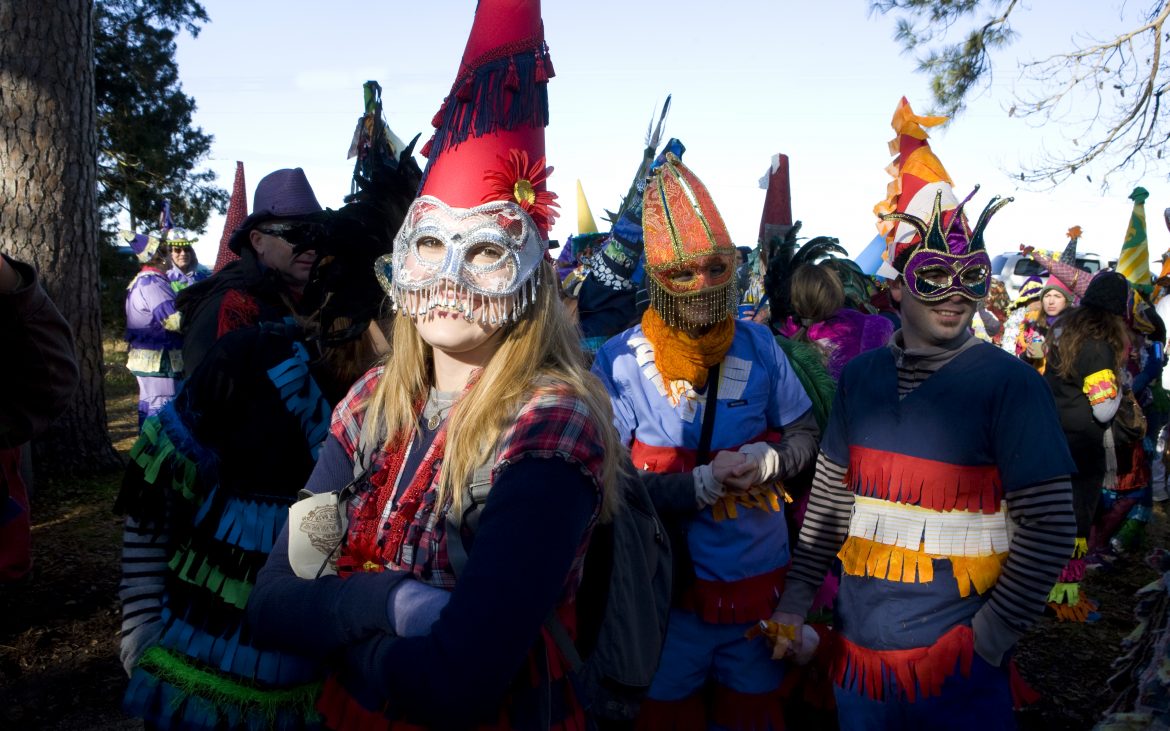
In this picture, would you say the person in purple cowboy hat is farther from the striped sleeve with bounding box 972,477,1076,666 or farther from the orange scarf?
the striped sleeve with bounding box 972,477,1076,666

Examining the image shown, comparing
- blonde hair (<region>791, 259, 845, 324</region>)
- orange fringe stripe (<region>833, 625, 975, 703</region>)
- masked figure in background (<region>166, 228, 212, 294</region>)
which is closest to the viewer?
orange fringe stripe (<region>833, 625, 975, 703</region>)

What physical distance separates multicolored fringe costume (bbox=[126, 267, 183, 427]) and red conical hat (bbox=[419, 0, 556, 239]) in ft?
22.5

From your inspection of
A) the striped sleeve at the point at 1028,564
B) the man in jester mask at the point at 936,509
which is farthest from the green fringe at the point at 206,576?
the striped sleeve at the point at 1028,564

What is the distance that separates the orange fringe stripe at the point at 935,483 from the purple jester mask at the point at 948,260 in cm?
54

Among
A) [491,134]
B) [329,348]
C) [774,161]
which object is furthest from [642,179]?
[491,134]

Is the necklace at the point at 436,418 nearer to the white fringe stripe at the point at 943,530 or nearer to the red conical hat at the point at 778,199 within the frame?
the white fringe stripe at the point at 943,530

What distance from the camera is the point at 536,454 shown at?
4.60ft

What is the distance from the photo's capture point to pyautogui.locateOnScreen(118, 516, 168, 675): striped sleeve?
2096 mm

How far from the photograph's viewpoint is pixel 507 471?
1406 millimetres

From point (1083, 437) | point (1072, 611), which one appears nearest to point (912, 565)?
point (1083, 437)

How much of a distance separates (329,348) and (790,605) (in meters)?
1.75

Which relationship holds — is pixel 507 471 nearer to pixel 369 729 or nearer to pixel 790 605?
pixel 369 729

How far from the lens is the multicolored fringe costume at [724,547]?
2879 mm

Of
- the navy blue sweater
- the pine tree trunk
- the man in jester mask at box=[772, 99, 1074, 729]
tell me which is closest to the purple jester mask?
the man in jester mask at box=[772, 99, 1074, 729]
